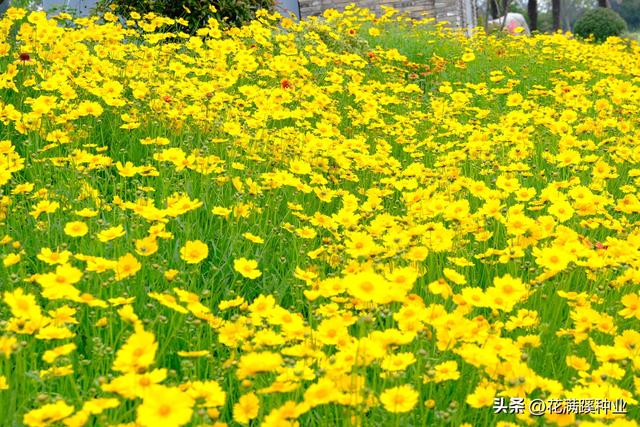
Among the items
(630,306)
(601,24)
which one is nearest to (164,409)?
(630,306)

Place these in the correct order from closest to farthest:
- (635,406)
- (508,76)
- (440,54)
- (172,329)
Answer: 1. (635,406)
2. (172,329)
3. (508,76)
4. (440,54)

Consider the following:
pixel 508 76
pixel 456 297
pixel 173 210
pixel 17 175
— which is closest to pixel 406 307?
pixel 456 297

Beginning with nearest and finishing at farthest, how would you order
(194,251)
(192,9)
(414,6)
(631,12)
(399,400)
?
1. (399,400)
2. (194,251)
3. (192,9)
4. (414,6)
5. (631,12)

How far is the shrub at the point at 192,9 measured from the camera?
7.60m

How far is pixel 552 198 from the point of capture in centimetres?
293

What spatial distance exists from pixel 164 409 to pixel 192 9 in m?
7.00

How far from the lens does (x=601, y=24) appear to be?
22047 millimetres

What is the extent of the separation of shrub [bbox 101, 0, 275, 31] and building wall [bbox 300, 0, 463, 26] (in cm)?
649

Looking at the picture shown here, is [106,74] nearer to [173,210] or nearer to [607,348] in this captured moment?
[173,210]

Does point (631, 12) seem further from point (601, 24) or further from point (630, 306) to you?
point (630, 306)

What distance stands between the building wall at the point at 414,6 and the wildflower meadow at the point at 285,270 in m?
9.28

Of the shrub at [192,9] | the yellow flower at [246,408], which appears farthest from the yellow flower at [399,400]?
the shrub at [192,9]

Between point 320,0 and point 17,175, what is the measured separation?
11.8 metres


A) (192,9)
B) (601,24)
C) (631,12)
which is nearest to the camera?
(192,9)
